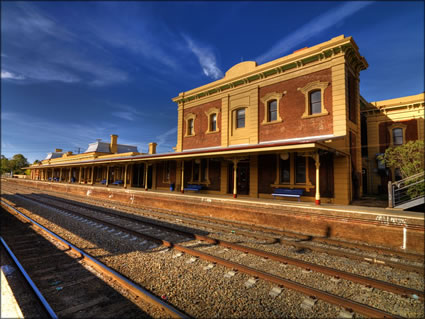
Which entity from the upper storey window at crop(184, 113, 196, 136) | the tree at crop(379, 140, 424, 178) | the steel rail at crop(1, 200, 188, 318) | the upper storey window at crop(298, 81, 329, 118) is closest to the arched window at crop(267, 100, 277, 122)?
the upper storey window at crop(298, 81, 329, 118)

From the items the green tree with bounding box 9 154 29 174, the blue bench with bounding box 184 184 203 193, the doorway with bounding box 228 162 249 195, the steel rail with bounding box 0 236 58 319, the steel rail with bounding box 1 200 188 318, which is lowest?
the steel rail with bounding box 0 236 58 319

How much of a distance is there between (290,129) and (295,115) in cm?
90

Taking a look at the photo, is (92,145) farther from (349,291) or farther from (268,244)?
(349,291)

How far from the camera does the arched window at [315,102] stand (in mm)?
13062

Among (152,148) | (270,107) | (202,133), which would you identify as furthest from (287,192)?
(152,148)

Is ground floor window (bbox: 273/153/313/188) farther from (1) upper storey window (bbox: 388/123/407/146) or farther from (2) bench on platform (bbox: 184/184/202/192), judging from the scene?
(1) upper storey window (bbox: 388/123/407/146)

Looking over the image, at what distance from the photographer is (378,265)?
5648mm

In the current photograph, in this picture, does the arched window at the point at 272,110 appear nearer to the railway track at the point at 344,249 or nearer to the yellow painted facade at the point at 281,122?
the yellow painted facade at the point at 281,122

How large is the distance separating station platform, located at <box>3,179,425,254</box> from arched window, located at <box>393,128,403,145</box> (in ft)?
44.8

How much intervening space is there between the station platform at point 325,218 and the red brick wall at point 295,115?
4.84 metres

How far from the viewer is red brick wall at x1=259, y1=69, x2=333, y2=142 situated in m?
12.6

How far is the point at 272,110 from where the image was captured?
15.3 m

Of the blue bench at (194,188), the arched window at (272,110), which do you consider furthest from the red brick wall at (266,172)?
the blue bench at (194,188)

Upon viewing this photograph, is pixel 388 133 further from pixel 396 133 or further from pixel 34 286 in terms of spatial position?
pixel 34 286
